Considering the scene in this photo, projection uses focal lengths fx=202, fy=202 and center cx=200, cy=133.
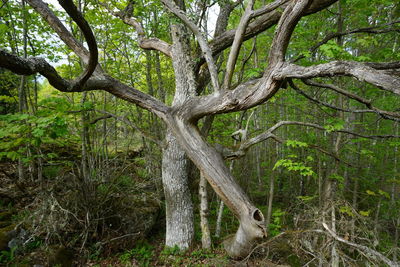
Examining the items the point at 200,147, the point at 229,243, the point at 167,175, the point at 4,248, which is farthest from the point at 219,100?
the point at 4,248

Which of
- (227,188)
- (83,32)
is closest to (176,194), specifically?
(227,188)

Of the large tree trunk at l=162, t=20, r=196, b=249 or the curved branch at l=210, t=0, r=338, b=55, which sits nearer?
the curved branch at l=210, t=0, r=338, b=55

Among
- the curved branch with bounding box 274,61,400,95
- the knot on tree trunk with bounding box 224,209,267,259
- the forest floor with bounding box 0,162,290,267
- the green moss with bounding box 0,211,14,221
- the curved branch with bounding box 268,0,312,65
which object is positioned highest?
the curved branch with bounding box 268,0,312,65

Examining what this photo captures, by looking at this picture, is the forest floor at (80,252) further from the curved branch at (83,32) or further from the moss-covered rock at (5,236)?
the curved branch at (83,32)

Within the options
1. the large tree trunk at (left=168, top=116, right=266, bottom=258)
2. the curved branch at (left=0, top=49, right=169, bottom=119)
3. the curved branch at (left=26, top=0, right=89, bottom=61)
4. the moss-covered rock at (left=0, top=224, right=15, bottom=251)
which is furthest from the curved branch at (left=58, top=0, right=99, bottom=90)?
the moss-covered rock at (left=0, top=224, right=15, bottom=251)

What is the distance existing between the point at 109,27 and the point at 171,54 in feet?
10.4

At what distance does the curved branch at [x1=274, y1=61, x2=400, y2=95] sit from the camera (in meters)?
1.44

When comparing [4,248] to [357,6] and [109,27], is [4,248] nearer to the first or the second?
[109,27]

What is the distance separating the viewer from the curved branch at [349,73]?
4.72 ft

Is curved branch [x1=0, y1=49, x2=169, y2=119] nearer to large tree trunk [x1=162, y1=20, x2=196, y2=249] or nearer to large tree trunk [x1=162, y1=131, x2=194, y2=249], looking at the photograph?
large tree trunk [x1=162, y1=20, x2=196, y2=249]

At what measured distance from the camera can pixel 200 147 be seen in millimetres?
3010

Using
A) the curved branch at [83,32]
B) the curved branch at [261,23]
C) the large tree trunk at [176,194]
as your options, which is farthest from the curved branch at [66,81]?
the curved branch at [261,23]

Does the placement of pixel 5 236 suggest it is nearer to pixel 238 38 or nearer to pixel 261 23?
pixel 238 38

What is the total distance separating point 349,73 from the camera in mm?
1644
